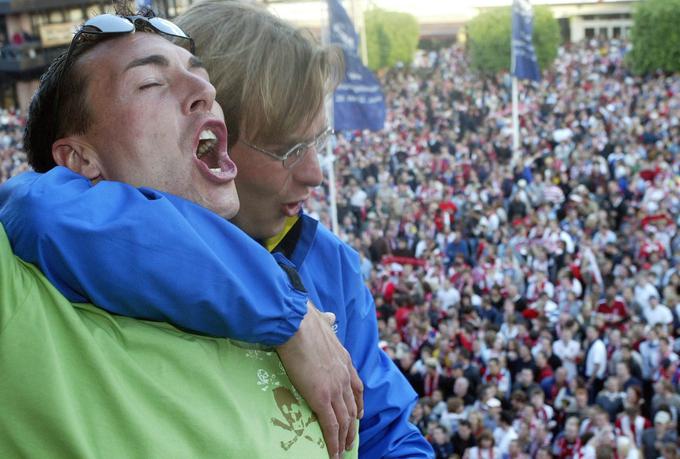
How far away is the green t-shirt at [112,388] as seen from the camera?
88 cm

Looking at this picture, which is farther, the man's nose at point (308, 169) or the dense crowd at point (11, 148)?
the dense crowd at point (11, 148)

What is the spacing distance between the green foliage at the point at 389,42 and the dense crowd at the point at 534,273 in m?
19.0

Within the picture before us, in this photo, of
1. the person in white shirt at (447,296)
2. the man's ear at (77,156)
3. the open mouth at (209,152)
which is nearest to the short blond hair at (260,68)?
the open mouth at (209,152)

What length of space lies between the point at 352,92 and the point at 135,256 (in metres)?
9.41

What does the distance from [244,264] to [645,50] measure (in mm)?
28266

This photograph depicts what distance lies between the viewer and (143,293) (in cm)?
99

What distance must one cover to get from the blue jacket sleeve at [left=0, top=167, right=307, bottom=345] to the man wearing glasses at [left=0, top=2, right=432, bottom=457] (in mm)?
409

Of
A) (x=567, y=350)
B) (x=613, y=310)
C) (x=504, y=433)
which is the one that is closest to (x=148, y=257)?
(x=504, y=433)

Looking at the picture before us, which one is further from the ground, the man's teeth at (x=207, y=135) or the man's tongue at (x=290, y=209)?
the man's teeth at (x=207, y=135)

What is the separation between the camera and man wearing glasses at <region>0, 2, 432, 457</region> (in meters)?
1.46

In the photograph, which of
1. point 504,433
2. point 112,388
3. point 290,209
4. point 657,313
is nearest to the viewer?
point 112,388

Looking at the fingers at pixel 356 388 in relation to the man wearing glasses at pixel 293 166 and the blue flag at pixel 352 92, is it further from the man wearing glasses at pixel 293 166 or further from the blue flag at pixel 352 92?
the blue flag at pixel 352 92

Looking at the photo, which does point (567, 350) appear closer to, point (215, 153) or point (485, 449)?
point (485, 449)

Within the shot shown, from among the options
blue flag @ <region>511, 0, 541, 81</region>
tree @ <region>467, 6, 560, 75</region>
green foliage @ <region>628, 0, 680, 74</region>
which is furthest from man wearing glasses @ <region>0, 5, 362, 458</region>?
tree @ <region>467, 6, 560, 75</region>
